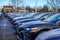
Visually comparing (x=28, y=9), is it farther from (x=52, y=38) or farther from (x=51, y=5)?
(x=52, y=38)

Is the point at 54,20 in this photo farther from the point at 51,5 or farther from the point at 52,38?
the point at 51,5

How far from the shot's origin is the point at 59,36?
14.7 feet

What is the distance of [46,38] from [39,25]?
6.08m

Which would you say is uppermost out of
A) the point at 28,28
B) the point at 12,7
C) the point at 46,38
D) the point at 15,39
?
the point at 46,38

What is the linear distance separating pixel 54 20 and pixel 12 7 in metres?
95.8

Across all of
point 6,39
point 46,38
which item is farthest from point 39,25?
point 46,38

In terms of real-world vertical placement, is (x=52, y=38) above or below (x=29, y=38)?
above

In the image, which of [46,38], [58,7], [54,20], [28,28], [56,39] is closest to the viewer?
[56,39]

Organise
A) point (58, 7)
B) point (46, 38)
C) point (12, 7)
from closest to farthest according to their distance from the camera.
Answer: point (46, 38) → point (58, 7) → point (12, 7)

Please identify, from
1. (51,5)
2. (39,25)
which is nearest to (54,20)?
(39,25)

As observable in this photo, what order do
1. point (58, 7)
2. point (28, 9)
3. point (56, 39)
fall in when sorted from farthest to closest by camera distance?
point (28, 9)
point (58, 7)
point (56, 39)

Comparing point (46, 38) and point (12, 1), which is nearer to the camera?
point (46, 38)

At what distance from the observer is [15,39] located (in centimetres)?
1266

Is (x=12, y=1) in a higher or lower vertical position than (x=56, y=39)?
lower
